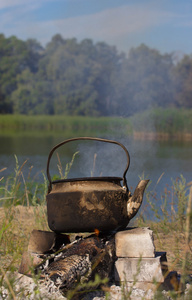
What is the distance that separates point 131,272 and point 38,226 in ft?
5.97

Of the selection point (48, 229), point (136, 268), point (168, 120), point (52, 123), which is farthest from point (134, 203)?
point (52, 123)

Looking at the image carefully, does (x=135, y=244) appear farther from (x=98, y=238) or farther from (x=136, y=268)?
(x=98, y=238)

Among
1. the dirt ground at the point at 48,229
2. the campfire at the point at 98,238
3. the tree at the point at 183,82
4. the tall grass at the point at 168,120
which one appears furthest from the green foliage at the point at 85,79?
the campfire at the point at 98,238

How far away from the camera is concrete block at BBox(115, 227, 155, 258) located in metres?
A: 2.41

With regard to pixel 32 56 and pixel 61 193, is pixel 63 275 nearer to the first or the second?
pixel 61 193

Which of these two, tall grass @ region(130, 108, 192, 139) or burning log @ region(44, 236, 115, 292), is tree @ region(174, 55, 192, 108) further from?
burning log @ region(44, 236, 115, 292)

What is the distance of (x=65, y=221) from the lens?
2531 millimetres

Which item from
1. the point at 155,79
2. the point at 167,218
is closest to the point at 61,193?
the point at 167,218

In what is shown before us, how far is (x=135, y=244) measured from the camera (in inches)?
96.3

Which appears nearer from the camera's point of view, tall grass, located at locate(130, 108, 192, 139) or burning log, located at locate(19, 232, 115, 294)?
burning log, located at locate(19, 232, 115, 294)

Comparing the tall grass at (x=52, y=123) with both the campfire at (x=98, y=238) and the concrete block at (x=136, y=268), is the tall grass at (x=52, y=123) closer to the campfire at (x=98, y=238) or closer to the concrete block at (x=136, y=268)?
the campfire at (x=98, y=238)

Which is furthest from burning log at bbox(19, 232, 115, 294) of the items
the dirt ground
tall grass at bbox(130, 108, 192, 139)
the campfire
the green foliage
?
the green foliage

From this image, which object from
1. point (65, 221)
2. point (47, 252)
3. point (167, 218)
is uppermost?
point (65, 221)

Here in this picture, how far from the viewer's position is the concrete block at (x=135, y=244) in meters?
2.41
